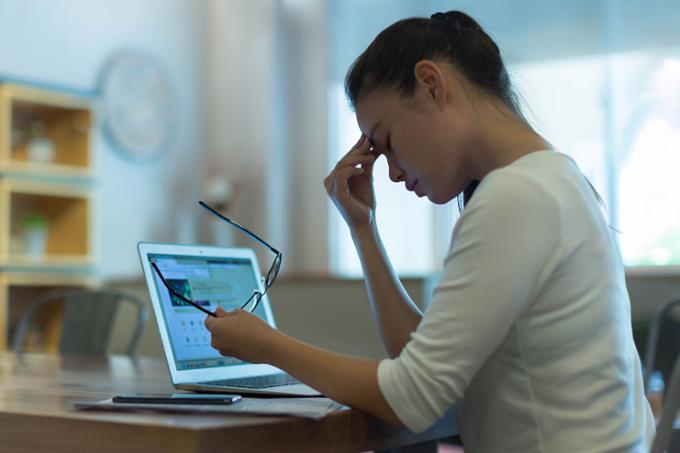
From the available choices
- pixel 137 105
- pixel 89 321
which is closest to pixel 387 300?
pixel 89 321

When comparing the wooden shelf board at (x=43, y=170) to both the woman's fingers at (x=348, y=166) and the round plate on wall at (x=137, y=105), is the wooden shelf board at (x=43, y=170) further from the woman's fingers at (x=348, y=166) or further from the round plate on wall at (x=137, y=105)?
the woman's fingers at (x=348, y=166)

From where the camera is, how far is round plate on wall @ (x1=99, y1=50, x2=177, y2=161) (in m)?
5.03

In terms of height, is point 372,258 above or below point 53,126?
below

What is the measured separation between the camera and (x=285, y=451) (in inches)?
38.2

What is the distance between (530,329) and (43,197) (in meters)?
4.01

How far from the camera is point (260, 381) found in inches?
55.1

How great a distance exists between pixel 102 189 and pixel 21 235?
0.60 metres

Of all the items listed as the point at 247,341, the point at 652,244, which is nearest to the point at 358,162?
the point at 247,341

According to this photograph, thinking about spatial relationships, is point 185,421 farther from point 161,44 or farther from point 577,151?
point 161,44

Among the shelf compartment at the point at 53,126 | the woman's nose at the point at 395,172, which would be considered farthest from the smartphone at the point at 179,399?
the shelf compartment at the point at 53,126

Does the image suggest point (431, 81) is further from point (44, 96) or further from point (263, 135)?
point (263, 135)

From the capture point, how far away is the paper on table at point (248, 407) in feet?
3.28

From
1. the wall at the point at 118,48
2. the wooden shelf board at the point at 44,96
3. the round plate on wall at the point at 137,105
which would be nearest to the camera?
the wooden shelf board at the point at 44,96

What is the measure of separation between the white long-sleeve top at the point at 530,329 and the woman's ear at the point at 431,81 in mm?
127
